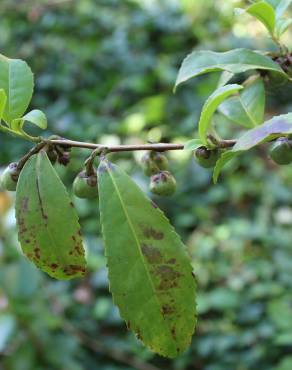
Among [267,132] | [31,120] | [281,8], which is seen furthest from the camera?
[281,8]

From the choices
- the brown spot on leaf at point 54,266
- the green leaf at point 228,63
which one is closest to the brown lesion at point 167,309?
the brown spot on leaf at point 54,266

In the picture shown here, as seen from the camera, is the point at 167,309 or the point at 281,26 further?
the point at 281,26

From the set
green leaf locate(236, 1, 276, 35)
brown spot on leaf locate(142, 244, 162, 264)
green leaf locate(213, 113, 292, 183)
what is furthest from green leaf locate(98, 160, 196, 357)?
green leaf locate(236, 1, 276, 35)

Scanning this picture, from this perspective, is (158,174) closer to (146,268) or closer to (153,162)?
(153,162)

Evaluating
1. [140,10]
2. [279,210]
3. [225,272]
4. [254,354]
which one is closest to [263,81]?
[254,354]

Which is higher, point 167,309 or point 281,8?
point 281,8

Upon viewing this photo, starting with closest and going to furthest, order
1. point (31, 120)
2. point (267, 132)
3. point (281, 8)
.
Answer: point (267, 132)
point (31, 120)
point (281, 8)

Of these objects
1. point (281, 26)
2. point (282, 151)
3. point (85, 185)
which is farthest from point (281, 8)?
point (85, 185)
